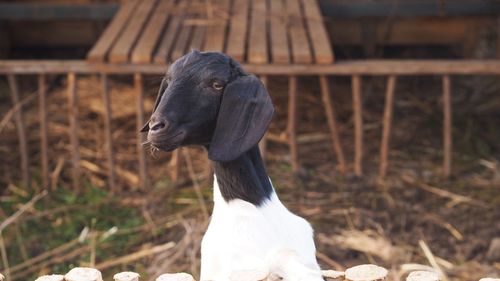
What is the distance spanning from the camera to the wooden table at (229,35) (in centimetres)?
491

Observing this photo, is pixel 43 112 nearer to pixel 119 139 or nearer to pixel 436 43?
pixel 119 139

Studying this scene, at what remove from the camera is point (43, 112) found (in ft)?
16.6

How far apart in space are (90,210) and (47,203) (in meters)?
0.31

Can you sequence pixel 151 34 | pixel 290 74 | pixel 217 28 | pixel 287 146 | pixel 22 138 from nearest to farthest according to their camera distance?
pixel 290 74 → pixel 22 138 → pixel 151 34 → pixel 217 28 → pixel 287 146

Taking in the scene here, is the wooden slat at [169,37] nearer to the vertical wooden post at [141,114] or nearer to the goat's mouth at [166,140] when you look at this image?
the vertical wooden post at [141,114]

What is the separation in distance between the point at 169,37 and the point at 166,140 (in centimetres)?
322

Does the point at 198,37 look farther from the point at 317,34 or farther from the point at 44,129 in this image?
the point at 44,129

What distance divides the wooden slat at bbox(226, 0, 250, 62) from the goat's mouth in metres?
2.73

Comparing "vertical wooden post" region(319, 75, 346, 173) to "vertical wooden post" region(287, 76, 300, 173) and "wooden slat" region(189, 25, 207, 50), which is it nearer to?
"vertical wooden post" region(287, 76, 300, 173)

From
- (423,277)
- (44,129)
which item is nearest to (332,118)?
(44,129)

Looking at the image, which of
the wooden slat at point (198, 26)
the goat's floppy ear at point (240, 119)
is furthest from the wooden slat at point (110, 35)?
the goat's floppy ear at point (240, 119)

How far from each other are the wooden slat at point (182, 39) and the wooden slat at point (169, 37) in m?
0.03

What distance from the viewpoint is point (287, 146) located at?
5.78m

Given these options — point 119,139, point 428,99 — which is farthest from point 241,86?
point 428,99
